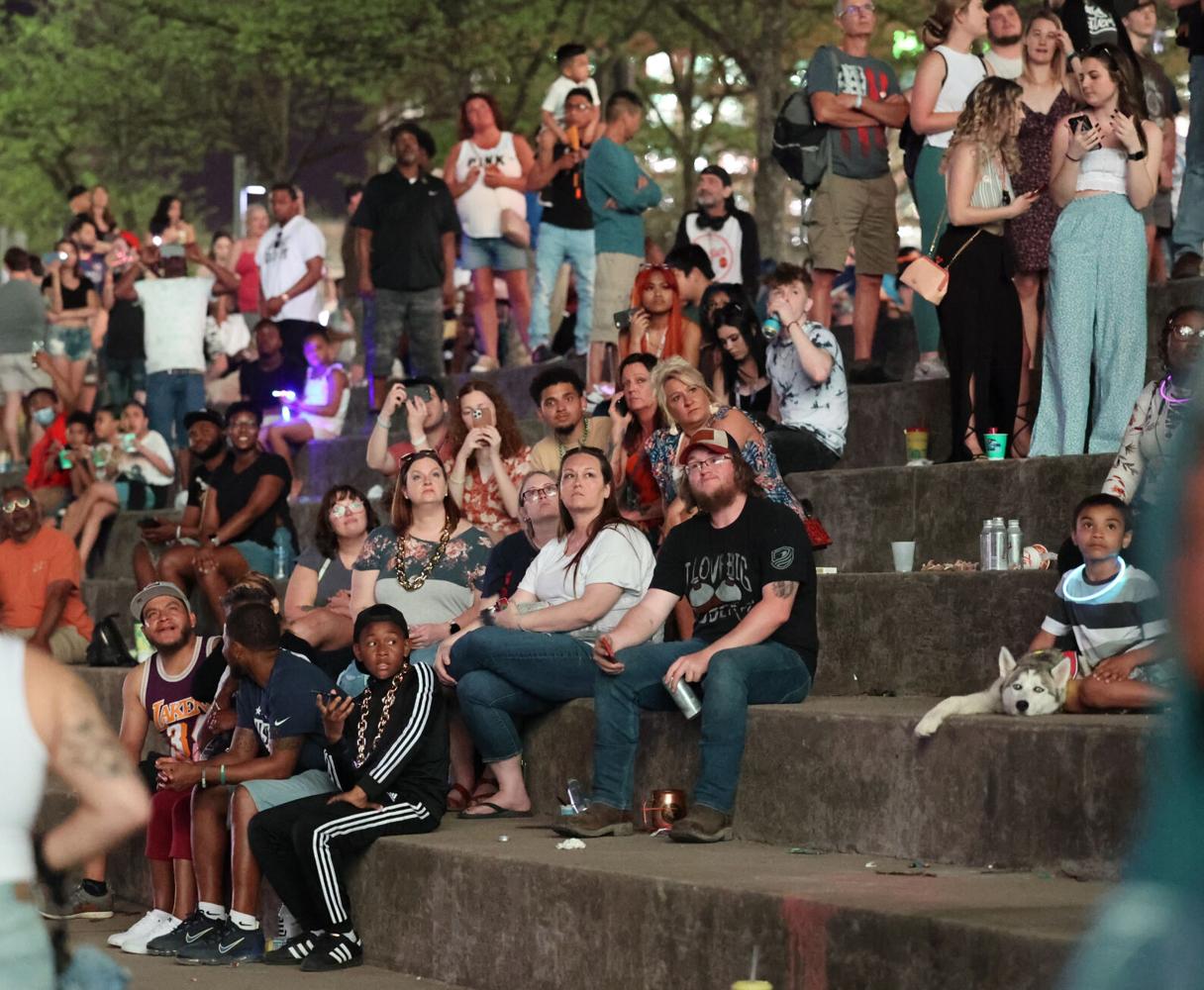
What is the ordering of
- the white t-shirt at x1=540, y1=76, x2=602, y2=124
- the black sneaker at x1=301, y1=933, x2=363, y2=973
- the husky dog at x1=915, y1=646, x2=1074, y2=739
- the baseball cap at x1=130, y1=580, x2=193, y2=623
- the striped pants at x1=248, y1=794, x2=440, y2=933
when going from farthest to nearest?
1. the white t-shirt at x1=540, y1=76, x2=602, y2=124
2. the baseball cap at x1=130, y1=580, x2=193, y2=623
3. the striped pants at x1=248, y1=794, x2=440, y2=933
4. the black sneaker at x1=301, y1=933, x2=363, y2=973
5. the husky dog at x1=915, y1=646, x2=1074, y2=739

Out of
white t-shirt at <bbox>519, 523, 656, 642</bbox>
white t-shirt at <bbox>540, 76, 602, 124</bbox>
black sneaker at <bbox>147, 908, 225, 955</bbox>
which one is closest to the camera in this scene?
black sneaker at <bbox>147, 908, 225, 955</bbox>

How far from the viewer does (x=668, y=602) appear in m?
7.78

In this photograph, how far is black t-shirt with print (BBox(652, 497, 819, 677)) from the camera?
749 cm

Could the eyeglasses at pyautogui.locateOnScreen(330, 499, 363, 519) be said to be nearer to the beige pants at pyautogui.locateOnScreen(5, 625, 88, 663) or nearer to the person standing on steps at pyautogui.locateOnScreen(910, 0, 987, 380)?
the beige pants at pyautogui.locateOnScreen(5, 625, 88, 663)

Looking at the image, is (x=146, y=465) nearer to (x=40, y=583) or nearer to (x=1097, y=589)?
(x=40, y=583)

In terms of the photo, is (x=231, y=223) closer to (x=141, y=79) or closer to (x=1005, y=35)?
(x=141, y=79)

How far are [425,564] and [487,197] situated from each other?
5138 millimetres

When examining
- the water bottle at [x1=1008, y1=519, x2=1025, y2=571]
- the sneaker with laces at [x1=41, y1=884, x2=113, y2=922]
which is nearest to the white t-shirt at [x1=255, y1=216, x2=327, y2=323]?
the sneaker with laces at [x1=41, y1=884, x2=113, y2=922]

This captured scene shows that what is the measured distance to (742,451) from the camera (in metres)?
8.63

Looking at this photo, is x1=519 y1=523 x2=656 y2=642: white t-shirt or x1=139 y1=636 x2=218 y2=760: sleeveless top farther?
x1=139 y1=636 x2=218 y2=760: sleeveless top

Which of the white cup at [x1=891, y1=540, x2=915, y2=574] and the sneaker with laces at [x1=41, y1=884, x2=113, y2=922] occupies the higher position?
the white cup at [x1=891, y1=540, x2=915, y2=574]

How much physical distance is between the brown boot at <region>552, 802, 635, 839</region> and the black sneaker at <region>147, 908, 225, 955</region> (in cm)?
150

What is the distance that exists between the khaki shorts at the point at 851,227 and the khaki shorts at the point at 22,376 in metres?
7.86

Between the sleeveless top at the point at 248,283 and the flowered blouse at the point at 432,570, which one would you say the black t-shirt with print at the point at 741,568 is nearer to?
the flowered blouse at the point at 432,570
